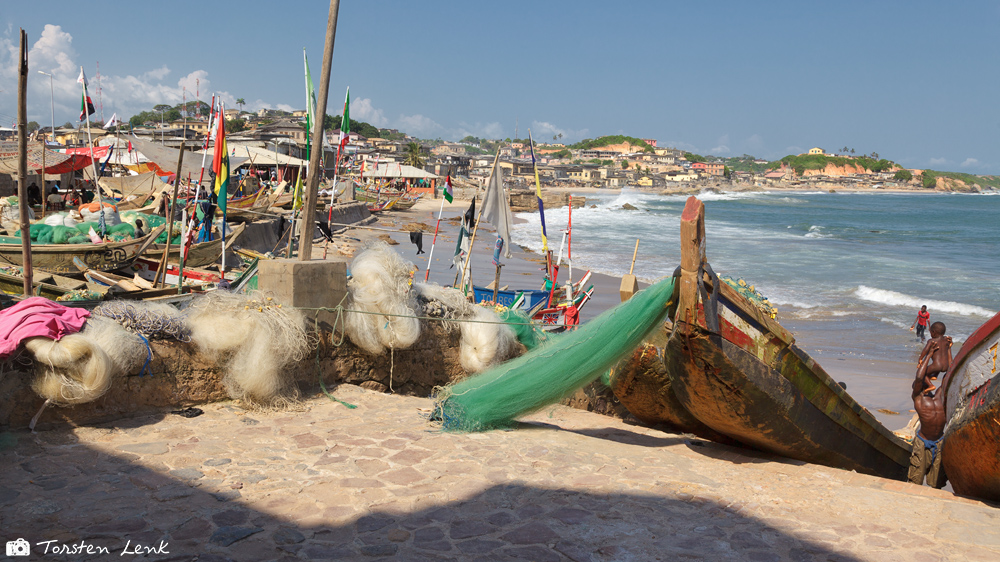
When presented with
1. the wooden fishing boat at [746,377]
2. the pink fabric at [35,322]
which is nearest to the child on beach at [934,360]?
the wooden fishing boat at [746,377]

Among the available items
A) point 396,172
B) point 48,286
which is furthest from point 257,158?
point 396,172

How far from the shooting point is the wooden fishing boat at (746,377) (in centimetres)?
543

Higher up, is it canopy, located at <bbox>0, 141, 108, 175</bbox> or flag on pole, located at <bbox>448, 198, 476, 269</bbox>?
canopy, located at <bbox>0, 141, 108, 175</bbox>

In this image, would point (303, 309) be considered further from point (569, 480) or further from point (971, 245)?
point (971, 245)

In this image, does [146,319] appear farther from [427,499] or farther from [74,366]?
[427,499]

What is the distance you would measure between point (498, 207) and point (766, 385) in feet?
16.9

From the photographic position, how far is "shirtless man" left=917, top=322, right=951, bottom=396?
276 inches

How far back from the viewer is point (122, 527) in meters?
3.94

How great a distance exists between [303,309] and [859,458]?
18.8ft

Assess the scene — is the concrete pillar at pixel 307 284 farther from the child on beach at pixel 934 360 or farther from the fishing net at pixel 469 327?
the child on beach at pixel 934 360

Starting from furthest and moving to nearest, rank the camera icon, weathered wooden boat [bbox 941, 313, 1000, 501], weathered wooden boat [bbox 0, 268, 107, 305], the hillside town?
the hillside town
weathered wooden boat [bbox 0, 268, 107, 305]
weathered wooden boat [bbox 941, 313, 1000, 501]
the camera icon

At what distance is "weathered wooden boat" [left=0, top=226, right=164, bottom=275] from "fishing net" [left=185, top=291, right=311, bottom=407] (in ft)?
28.6

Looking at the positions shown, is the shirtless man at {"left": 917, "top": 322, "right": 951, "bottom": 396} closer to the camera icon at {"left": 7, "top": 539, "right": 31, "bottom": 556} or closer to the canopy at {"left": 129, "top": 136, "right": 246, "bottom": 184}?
the camera icon at {"left": 7, "top": 539, "right": 31, "bottom": 556}

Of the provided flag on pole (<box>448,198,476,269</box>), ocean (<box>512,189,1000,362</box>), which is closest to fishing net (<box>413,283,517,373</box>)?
flag on pole (<box>448,198,476,269</box>)
